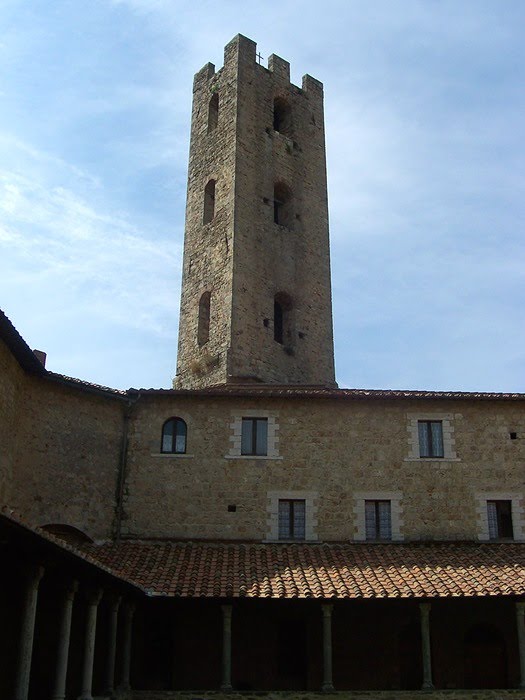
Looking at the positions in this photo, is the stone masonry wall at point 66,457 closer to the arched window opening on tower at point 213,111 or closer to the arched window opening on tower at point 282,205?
the arched window opening on tower at point 282,205

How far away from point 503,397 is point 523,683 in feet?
24.7

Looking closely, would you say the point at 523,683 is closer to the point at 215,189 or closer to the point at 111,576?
the point at 111,576

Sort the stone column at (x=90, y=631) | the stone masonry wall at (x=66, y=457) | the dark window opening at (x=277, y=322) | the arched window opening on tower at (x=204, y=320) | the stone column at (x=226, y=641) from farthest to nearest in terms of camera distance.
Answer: the dark window opening at (x=277, y=322) → the arched window opening on tower at (x=204, y=320) → the stone masonry wall at (x=66, y=457) → the stone column at (x=226, y=641) → the stone column at (x=90, y=631)

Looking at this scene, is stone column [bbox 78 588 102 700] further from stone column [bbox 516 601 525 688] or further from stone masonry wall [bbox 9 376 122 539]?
stone column [bbox 516 601 525 688]

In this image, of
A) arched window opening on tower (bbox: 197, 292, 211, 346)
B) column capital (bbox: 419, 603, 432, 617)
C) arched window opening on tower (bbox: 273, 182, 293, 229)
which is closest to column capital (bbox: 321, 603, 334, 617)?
column capital (bbox: 419, 603, 432, 617)

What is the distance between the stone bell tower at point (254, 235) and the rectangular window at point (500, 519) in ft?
37.8

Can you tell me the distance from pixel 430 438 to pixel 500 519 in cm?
274

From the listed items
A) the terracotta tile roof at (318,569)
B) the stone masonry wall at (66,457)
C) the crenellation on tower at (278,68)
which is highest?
the crenellation on tower at (278,68)

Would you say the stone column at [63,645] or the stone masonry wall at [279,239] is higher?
the stone masonry wall at [279,239]

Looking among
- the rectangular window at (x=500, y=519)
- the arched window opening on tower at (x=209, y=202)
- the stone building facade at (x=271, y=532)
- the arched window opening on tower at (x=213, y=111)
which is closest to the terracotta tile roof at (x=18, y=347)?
the stone building facade at (x=271, y=532)

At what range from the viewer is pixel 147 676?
64.6 feet

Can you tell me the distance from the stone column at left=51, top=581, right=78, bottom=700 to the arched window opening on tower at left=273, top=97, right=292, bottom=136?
1092 inches

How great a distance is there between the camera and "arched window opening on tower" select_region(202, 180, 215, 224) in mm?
35594

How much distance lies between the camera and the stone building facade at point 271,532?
1805 cm
